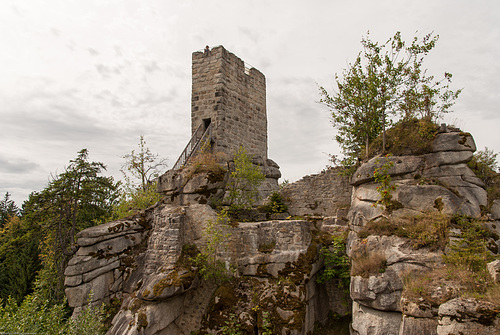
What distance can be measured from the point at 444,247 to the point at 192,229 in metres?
7.20

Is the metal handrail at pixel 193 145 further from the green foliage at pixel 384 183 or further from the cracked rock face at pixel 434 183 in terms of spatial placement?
the green foliage at pixel 384 183

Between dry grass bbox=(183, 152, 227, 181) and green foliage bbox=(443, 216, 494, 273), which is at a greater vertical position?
dry grass bbox=(183, 152, 227, 181)

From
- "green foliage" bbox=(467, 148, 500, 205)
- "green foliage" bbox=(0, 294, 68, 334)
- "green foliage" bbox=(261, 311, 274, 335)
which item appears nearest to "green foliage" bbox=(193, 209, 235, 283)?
"green foliage" bbox=(261, 311, 274, 335)

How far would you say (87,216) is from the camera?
15.8 meters

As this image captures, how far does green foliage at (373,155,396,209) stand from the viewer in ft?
27.8

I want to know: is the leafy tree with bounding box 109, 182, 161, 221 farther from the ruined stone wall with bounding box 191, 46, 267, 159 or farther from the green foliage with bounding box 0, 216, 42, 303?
the green foliage with bounding box 0, 216, 42, 303

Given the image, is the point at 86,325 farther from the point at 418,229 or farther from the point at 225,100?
the point at 225,100

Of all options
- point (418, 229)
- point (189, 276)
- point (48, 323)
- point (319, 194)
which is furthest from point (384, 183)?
point (48, 323)

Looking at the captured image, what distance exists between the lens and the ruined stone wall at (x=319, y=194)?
39.5ft

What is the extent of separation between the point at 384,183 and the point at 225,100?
326 inches

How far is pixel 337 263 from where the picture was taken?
9.12 meters

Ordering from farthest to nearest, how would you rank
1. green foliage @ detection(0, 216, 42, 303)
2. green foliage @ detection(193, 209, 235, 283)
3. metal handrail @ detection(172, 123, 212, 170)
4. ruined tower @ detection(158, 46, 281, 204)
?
green foliage @ detection(0, 216, 42, 303)
ruined tower @ detection(158, 46, 281, 204)
metal handrail @ detection(172, 123, 212, 170)
green foliage @ detection(193, 209, 235, 283)

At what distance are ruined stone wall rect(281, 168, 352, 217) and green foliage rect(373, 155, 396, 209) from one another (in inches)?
114

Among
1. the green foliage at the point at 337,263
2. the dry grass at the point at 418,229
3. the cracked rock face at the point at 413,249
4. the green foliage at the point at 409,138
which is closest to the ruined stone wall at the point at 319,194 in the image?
the cracked rock face at the point at 413,249
